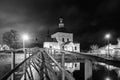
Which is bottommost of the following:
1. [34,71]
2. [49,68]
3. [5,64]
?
[5,64]

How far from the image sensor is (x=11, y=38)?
156 ft

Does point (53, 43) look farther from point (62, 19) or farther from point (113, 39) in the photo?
point (113, 39)

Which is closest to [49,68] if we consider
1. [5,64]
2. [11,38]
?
[5,64]

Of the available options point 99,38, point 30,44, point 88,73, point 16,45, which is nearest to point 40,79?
point 88,73

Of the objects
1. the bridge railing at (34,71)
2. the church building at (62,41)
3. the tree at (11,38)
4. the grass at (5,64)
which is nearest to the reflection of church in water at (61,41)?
the church building at (62,41)

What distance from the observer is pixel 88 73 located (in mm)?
1639

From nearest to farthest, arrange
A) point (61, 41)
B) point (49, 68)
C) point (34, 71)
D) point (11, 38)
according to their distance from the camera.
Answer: point (49, 68), point (34, 71), point (11, 38), point (61, 41)

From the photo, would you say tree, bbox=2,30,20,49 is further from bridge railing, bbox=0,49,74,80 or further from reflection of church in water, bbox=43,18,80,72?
bridge railing, bbox=0,49,74,80

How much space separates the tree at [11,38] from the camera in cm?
4463

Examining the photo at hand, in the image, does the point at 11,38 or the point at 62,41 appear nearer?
the point at 11,38

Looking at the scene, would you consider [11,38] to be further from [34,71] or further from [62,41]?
[34,71]

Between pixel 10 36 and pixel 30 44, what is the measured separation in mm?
10223

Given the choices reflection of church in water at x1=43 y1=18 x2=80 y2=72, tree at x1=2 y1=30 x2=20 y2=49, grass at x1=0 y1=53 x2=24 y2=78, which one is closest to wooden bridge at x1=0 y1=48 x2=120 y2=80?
grass at x1=0 y1=53 x2=24 y2=78

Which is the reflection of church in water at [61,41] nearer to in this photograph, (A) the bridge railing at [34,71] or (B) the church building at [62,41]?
(B) the church building at [62,41]
